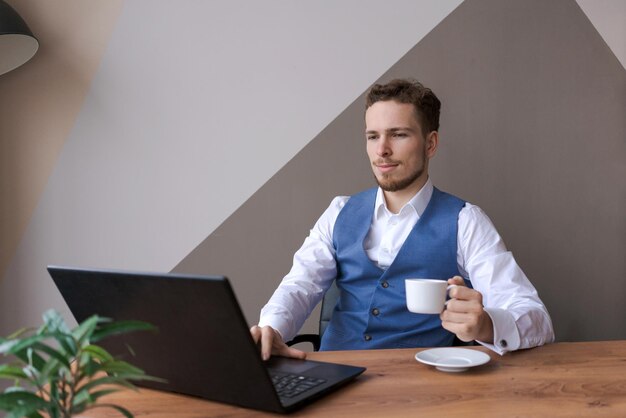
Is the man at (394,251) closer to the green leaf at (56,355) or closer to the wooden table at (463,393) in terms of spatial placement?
the wooden table at (463,393)

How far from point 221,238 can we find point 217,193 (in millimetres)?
178

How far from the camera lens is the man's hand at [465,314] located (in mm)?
1237

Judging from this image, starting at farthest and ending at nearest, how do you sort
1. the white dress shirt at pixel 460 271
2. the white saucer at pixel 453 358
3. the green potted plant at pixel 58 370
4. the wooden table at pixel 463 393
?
the white dress shirt at pixel 460 271 → the white saucer at pixel 453 358 → the wooden table at pixel 463 393 → the green potted plant at pixel 58 370

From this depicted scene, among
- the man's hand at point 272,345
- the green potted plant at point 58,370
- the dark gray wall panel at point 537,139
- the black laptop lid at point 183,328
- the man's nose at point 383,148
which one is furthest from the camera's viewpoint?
the dark gray wall panel at point 537,139

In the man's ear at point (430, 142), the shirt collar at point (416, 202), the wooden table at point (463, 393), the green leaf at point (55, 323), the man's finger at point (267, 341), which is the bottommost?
the wooden table at point (463, 393)

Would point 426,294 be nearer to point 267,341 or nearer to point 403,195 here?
point 267,341

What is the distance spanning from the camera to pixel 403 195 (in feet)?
6.11

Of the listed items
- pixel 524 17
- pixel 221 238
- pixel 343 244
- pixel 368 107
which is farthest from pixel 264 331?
pixel 524 17

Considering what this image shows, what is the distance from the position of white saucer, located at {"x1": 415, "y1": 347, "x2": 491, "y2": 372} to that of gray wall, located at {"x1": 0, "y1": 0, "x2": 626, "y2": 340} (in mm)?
1102

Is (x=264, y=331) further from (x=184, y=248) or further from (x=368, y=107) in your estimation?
(x=184, y=248)

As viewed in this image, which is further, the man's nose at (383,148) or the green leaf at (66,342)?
the man's nose at (383,148)

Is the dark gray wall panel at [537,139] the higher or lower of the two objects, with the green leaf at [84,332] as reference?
higher

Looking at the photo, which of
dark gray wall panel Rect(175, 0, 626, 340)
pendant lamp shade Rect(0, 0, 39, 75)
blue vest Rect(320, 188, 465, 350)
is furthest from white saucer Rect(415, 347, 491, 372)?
pendant lamp shade Rect(0, 0, 39, 75)

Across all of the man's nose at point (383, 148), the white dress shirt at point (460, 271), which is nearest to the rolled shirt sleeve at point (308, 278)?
the white dress shirt at point (460, 271)
